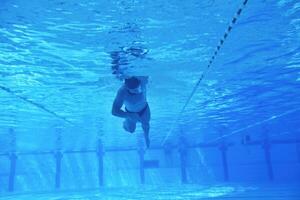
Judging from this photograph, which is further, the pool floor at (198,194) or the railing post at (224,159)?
the railing post at (224,159)

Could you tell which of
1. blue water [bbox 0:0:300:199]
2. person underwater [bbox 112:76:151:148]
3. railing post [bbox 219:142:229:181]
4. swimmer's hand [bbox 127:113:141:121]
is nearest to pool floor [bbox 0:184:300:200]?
blue water [bbox 0:0:300:199]

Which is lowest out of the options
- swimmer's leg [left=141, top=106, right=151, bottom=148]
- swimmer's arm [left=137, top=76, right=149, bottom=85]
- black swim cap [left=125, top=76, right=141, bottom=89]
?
swimmer's leg [left=141, top=106, right=151, bottom=148]

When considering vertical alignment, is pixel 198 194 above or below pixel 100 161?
below

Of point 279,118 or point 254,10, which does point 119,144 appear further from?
point 254,10

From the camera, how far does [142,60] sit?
31.2ft

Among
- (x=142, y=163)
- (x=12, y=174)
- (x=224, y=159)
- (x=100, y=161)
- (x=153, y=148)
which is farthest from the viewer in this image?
(x=153, y=148)

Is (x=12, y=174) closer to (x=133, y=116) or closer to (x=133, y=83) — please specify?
(x=133, y=83)

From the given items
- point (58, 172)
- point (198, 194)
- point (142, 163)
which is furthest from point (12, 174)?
point (198, 194)

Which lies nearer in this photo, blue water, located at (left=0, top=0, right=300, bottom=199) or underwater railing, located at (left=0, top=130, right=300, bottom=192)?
blue water, located at (left=0, top=0, right=300, bottom=199)

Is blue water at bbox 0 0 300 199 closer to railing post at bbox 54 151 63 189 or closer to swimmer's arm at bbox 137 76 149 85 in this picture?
swimmer's arm at bbox 137 76 149 85

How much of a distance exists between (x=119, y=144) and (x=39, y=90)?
741 inches

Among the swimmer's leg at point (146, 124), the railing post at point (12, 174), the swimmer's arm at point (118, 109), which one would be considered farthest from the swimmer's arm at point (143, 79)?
the railing post at point (12, 174)

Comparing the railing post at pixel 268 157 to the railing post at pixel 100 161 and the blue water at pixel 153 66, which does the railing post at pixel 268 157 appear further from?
the railing post at pixel 100 161

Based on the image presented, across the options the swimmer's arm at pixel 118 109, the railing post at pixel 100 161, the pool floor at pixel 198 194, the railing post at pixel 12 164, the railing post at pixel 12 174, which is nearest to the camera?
the swimmer's arm at pixel 118 109
